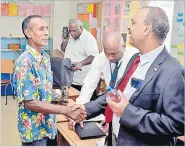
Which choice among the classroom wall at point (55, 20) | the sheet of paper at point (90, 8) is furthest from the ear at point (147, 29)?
the classroom wall at point (55, 20)

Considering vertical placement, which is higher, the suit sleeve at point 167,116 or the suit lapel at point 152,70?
the suit lapel at point 152,70

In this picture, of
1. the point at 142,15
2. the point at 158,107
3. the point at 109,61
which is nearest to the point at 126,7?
the point at 109,61

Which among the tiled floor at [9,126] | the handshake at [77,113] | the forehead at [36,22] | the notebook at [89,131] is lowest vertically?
the tiled floor at [9,126]

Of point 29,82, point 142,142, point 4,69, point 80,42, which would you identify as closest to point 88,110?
point 29,82

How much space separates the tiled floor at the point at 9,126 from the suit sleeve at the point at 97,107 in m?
2.06

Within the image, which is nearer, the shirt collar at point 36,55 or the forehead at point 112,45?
the shirt collar at point 36,55

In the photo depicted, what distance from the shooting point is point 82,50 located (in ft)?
12.3

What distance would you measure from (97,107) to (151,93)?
61cm

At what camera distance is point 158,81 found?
1.24m

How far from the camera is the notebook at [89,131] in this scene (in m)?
1.93

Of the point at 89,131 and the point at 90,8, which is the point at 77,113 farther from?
the point at 90,8

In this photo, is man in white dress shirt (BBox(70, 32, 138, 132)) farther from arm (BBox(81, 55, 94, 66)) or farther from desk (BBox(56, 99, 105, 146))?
arm (BBox(81, 55, 94, 66))

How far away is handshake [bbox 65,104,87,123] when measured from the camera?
1887 mm

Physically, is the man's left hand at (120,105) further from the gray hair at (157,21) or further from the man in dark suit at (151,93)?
the gray hair at (157,21)
